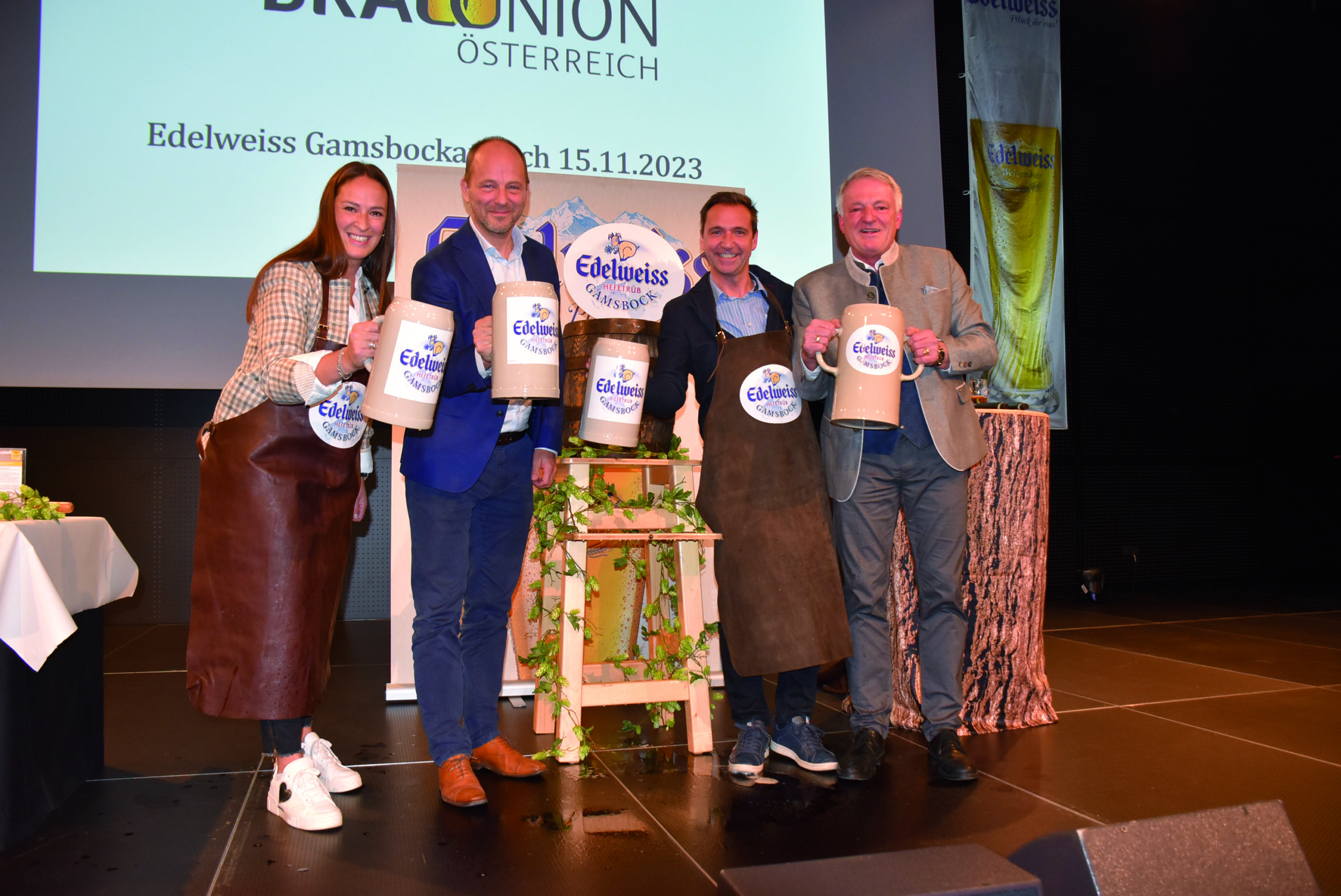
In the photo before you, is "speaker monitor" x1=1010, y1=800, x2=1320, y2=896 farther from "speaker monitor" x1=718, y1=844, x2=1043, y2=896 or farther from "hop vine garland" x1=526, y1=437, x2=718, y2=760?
"hop vine garland" x1=526, y1=437, x2=718, y2=760

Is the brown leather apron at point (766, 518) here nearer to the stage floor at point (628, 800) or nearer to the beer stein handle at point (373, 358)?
the stage floor at point (628, 800)

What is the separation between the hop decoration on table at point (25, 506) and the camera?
1.95 meters

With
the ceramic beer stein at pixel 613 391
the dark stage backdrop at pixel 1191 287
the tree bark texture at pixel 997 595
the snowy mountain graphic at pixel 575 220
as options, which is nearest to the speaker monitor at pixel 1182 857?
the ceramic beer stein at pixel 613 391

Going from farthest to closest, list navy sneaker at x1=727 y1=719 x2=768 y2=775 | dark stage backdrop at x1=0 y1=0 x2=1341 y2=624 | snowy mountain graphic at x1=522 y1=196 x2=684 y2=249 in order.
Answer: dark stage backdrop at x1=0 y1=0 x2=1341 y2=624, snowy mountain graphic at x1=522 y1=196 x2=684 y2=249, navy sneaker at x1=727 y1=719 x2=768 y2=775

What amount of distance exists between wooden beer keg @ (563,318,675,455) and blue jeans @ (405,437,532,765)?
36cm

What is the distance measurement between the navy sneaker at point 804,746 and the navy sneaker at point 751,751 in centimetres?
7

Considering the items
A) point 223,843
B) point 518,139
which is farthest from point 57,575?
point 518,139

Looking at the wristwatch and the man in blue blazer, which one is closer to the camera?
the wristwatch

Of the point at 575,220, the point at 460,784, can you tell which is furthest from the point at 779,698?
the point at 575,220

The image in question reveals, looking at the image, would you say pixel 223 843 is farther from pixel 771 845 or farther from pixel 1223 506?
pixel 1223 506

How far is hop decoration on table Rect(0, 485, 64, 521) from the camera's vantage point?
1.95 metres

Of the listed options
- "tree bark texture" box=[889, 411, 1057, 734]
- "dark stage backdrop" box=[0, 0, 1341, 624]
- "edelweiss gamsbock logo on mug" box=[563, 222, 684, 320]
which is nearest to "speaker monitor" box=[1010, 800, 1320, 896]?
"tree bark texture" box=[889, 411, 1057, 734]

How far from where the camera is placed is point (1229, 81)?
670 centimetres

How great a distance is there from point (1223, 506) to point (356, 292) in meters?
6.78
